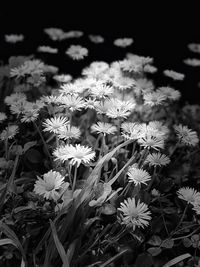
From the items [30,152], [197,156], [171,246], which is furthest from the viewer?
[197,156]

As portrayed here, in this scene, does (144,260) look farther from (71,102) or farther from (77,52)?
(77,52)

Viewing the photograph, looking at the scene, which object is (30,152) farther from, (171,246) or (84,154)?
(171,246)

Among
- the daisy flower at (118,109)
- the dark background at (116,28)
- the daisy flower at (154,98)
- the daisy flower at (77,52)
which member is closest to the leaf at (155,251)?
the daisy flower at (118,109)

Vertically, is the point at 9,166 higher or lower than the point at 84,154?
lower

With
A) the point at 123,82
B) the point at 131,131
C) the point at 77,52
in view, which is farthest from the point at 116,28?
the point at 131,131

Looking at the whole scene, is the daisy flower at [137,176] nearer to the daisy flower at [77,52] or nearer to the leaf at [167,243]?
the leaf at [167,243]

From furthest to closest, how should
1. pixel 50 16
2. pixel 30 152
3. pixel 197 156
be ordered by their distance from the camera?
pixel 50 16
pixel 197 156
pixel 30 152

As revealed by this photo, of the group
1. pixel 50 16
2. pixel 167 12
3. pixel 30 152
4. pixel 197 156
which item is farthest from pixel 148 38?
pixel 30 152
